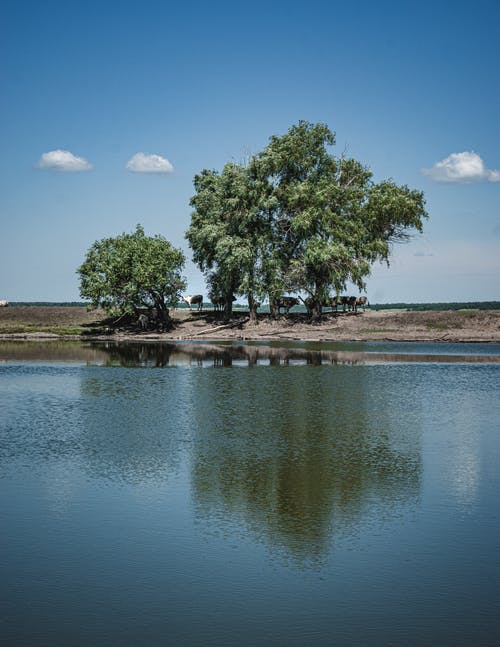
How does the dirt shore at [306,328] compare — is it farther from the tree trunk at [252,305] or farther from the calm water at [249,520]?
the calm water at [249,520]

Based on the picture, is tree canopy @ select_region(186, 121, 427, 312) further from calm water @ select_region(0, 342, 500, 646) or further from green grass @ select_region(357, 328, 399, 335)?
calm water @ select_region(0, 342, 500, 646)

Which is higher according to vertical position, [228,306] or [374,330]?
[228,306]

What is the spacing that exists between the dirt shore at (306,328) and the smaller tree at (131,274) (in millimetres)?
4358

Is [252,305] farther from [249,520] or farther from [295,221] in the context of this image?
[249,520]

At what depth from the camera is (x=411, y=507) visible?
57.3ft

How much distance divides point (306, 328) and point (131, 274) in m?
21.0

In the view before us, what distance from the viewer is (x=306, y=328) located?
89625mm

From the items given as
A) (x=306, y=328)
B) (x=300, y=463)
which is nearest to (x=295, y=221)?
(x=306, y=328)

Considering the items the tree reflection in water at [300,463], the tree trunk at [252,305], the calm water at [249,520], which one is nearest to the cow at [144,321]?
the tree trunk at [252,305]

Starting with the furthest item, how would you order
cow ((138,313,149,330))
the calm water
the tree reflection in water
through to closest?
cow ((138,313,149,330)) → the tree reflection in water → the calm water

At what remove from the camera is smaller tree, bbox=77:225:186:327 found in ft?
279

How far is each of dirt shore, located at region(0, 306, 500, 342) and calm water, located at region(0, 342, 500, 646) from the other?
4954cm

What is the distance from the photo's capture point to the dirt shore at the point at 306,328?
83750mm

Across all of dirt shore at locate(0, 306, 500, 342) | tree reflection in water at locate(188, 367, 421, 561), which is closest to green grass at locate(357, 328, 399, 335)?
dirt shore at locate(0, 306, 500, 342)
